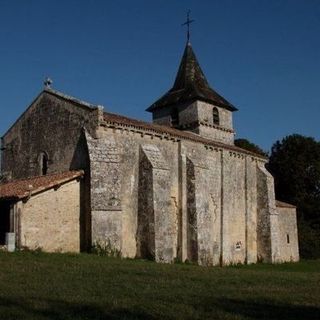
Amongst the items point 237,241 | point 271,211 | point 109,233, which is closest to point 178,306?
point 109,233

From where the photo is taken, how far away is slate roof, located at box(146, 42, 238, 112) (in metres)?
33.8

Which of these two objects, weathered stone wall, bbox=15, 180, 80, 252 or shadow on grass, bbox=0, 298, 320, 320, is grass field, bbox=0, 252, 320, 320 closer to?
shadow on grass, bbox=0, 298, 320, 320

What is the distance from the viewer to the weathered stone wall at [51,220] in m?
19.9

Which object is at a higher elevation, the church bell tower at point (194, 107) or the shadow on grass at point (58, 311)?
the church bell tower at point (194, 107)

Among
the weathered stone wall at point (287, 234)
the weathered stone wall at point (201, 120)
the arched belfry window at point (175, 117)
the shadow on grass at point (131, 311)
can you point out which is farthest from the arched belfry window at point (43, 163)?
the weathered stone wall at point (287, 234)

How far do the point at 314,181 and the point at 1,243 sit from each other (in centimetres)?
3131

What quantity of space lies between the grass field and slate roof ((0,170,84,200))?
3380 mm

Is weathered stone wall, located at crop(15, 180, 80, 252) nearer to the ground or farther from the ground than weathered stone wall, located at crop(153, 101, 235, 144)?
nearer to the ground

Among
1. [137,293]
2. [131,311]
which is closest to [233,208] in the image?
[137,293]

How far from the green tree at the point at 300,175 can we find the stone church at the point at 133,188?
1117 centimetres

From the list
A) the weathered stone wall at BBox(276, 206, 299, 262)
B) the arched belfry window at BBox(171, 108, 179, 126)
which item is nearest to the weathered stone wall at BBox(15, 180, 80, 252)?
the arched belfry window at BBox(171, 108, 179, 126)

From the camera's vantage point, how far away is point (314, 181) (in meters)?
44.8

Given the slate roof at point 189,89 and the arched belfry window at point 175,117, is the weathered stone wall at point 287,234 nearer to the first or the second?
the slate roof at point 189,89

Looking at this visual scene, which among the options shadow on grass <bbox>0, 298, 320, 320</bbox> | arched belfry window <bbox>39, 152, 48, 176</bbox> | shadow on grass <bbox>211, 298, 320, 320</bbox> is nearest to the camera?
shadow on grass <bbox>0, 298, 320, 320</bbox>
